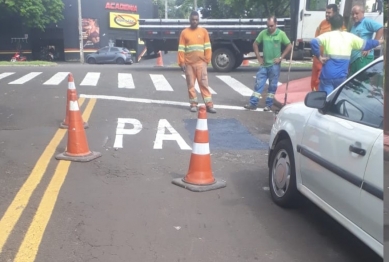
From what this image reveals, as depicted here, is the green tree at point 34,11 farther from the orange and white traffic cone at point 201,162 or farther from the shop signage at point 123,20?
the orange and white traffic cone at point 201,162

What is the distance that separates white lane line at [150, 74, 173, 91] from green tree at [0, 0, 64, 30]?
2840cm

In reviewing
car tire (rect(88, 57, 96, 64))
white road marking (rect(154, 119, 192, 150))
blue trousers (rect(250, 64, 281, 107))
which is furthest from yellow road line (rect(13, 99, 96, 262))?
car tire (rect(88, 57, 96, 64))

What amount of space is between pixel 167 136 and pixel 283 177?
3732 millimetres

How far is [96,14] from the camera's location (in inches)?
1959

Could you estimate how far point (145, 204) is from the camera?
5.48 m

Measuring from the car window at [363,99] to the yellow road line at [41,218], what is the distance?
2.69 meters

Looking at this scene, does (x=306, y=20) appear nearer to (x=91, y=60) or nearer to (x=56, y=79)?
(x=56, y=79)

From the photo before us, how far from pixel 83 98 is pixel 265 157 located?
20.7 feet

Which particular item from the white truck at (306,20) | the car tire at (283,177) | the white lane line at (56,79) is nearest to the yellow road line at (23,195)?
the car tire at (283,177)

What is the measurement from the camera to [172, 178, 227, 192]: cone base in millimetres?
5965

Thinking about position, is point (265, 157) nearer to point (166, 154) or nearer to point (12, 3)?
point (166, 154)

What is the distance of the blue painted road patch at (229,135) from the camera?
831 centimetres

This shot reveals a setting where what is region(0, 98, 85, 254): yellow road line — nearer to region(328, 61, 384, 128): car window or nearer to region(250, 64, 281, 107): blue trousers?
region(328, 61, 384, 128): car window

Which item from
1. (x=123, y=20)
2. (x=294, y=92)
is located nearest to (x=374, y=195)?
(x=294, y=92)
